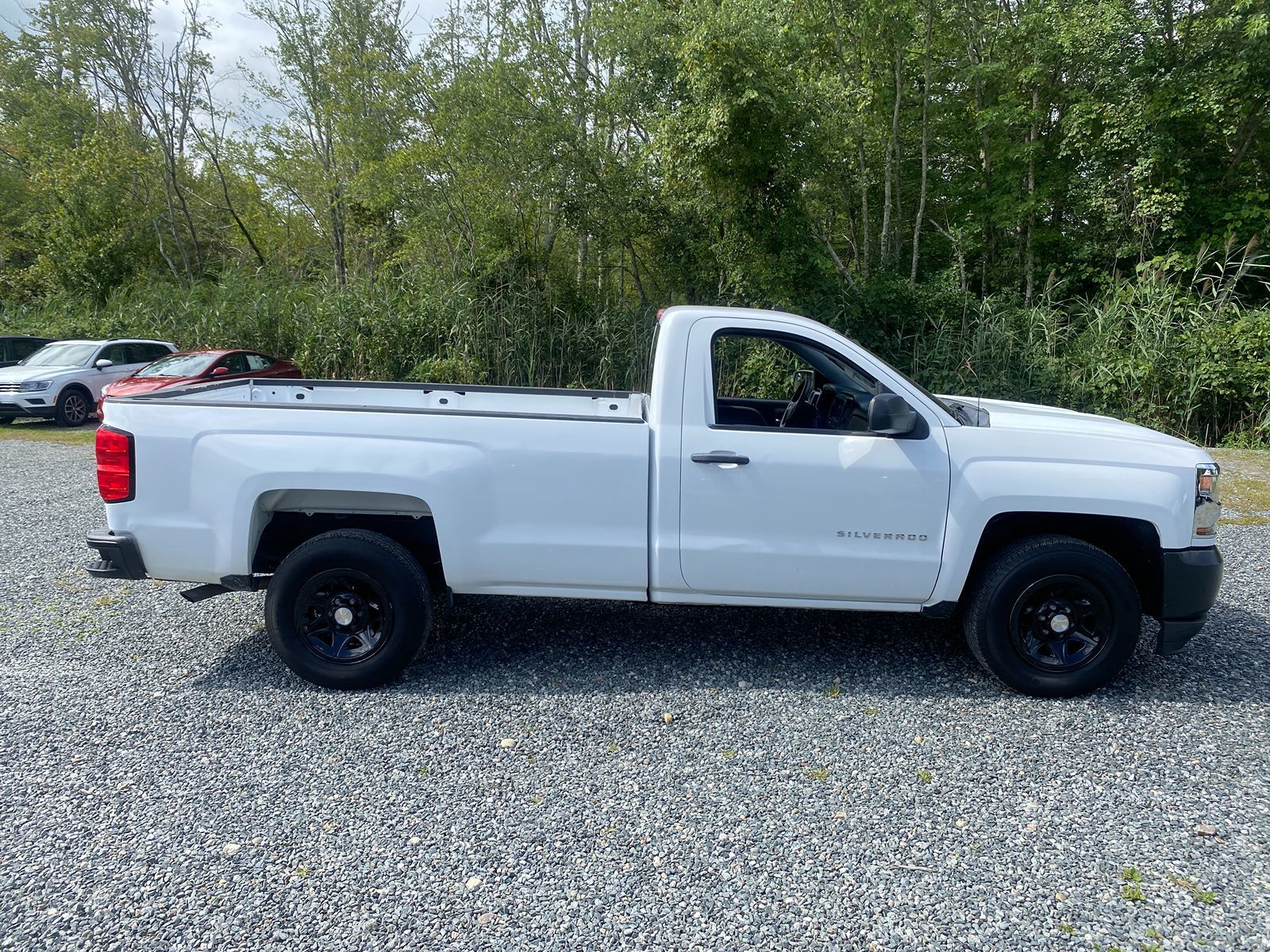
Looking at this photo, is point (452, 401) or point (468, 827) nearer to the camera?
point (468, 827)

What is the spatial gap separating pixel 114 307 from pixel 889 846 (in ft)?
70.9

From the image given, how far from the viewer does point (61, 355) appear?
14.7 metres

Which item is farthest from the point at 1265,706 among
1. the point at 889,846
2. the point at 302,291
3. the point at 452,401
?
the point at 302,291

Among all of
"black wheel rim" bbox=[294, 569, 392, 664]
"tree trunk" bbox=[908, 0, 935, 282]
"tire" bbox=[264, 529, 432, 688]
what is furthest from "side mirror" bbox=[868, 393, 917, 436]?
"tree trunk" bbox=[908, 0, 935, 282]

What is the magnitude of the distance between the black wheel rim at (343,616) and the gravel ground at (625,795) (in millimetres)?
247

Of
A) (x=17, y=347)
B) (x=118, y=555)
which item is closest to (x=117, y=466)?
(x=118, y=555)

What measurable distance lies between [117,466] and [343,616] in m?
1.31

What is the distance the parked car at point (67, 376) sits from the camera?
45.6ft

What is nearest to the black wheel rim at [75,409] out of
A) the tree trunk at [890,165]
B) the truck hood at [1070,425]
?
the tree trunk at [890,165]

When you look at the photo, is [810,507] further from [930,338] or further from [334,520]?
[930,338]

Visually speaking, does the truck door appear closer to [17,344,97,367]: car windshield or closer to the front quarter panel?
the front quarter panel

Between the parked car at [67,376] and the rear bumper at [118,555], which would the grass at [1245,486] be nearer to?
the rear bumper at [118,555]

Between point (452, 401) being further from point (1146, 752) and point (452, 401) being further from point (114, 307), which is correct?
point (114, 307)

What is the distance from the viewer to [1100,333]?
499 inches
